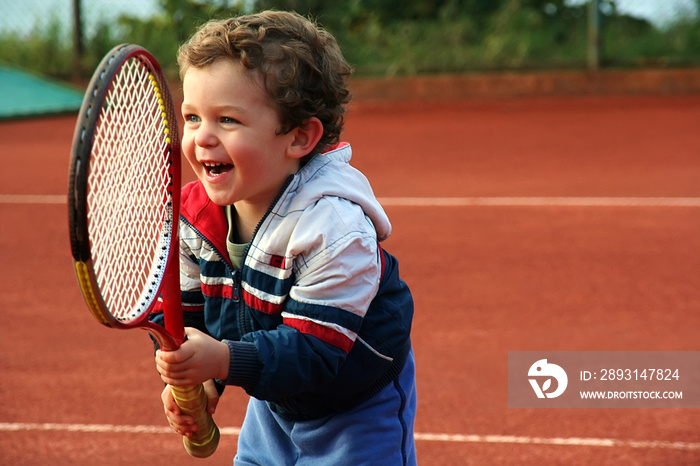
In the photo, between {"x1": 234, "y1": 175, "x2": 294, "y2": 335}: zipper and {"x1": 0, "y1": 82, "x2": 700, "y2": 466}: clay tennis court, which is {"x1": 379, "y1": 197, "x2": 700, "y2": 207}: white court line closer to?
{"x1": 0, "y1": 82, "x2": 700, "y2": 466}: clay tennis court

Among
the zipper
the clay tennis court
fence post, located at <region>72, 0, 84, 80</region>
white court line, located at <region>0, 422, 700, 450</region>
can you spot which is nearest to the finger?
the zipper

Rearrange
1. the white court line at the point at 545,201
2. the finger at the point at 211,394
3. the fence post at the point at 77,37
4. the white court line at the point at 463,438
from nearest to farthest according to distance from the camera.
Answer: the finger at the point at 211,394 < the white court line at the point at 463,438 < the white court line at the point at 545,201 < the fence post at the point at 77,37

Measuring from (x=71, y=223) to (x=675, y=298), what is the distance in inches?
142

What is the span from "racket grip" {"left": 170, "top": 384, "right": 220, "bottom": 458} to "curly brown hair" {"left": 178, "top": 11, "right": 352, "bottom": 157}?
0.52 meters

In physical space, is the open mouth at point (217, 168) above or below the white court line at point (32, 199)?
above

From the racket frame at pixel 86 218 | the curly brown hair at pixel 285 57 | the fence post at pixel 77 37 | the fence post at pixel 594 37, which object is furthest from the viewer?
the fence post at pixel 77 37

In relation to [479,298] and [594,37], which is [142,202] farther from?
[594,37]

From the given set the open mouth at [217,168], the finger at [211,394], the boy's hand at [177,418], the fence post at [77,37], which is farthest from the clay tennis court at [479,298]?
the fence post at [77,37]

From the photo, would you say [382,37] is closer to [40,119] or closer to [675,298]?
[40,119]

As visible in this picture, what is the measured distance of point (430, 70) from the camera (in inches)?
521

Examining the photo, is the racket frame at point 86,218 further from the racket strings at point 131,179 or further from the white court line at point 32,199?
the white court line at point 32,199

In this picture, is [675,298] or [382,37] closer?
[675,298]

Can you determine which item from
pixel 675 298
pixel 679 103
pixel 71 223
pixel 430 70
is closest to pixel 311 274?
pixel 71 223

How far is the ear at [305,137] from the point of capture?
1929mm
